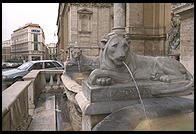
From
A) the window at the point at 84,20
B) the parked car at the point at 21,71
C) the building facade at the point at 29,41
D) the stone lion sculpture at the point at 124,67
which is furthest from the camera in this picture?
the building facade at the point at 29,41

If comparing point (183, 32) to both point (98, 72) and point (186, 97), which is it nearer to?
point (186, 97)

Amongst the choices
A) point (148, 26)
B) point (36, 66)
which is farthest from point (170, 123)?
point (148, 26)

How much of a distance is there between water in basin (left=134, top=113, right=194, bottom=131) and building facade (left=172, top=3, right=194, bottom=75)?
15.4 ft

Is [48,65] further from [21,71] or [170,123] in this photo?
[170,123]

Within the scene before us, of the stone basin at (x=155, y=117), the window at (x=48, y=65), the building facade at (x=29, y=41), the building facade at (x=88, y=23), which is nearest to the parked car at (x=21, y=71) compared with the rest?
the window at (x=48, y=65)

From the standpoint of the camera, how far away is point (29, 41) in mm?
78250

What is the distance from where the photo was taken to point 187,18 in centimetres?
705

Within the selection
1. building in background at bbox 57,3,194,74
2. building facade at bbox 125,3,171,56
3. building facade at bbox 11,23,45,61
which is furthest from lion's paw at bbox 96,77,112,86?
building facade at bbox 11,23,45,61

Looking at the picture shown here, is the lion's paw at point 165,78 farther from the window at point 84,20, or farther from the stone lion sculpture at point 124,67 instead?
the window at point 84,20

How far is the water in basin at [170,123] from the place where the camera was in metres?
2.19

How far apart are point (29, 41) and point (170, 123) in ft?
266

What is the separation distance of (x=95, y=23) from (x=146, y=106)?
22.4 meters

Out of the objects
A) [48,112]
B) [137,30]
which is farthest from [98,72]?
[137,30]

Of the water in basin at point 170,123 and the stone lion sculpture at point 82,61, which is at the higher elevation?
the stone lion sculpture at point 82,61
